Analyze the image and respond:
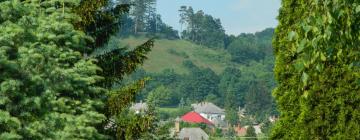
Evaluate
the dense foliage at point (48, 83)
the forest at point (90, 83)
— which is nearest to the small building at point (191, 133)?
the forest at point (90, 83)

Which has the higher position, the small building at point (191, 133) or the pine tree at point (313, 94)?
the pine tree at point (313, 94)

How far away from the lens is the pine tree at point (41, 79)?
10094 mm

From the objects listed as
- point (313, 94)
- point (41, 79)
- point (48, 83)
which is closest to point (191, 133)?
point (313, 94)

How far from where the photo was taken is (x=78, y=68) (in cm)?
1138

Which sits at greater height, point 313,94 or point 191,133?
point 313,94

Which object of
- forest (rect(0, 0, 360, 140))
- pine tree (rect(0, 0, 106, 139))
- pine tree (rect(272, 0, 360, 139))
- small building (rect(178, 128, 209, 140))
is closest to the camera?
pine tree (rect(0, 0, 106, 139))

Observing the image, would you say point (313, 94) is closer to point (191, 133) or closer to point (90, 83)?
point (90, 83)

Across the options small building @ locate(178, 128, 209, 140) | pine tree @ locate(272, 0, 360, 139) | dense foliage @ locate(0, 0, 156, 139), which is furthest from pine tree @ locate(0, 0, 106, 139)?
small building @ locate(178, 128, 209, 140)

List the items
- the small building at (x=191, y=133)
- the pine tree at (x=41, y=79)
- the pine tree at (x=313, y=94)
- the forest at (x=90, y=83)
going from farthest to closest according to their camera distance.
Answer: the small building at (x=191, y=133) < the pine tree at (x=313, y=94) < the forest at (x=90, y=83) < the pine tree at (x=41, y=79)

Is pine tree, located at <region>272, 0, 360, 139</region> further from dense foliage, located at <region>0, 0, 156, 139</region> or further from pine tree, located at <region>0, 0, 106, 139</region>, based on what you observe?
pine tree, located at <region>0, 0, 106, 139</region>

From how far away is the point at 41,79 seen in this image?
10531 millimetres

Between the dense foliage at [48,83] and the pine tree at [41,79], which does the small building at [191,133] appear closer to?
the dense foliage at [48,83]

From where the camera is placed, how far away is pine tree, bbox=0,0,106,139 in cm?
1009

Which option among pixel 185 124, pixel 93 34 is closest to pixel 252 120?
pixel 185 124
